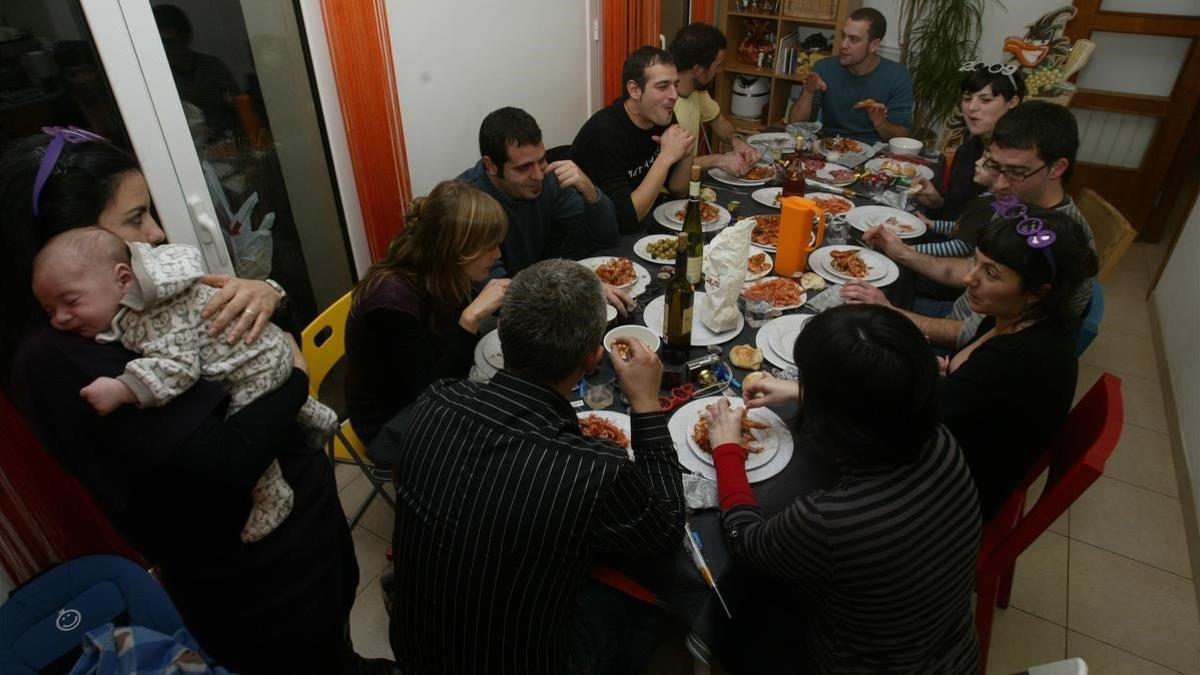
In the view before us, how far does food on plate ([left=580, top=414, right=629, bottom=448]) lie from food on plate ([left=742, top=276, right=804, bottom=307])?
716mm

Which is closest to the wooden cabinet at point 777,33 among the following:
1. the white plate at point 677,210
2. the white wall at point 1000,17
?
the white wall at point 1000,17

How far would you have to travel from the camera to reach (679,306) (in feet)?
6.05

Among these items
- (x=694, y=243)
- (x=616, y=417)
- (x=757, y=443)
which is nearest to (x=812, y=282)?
(x=694, y=243)

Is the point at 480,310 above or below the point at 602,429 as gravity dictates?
above

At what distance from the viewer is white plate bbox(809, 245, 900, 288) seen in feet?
7.35

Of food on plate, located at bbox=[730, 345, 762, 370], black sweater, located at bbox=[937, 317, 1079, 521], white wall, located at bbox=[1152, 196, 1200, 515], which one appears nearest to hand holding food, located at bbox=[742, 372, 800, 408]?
food on plate, located at bbox=[730, 345, 762, 370]

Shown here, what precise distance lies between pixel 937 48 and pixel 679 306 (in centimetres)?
378

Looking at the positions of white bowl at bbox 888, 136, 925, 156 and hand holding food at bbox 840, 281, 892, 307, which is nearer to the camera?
hand holding food at bbox 840, 281, 892, 307

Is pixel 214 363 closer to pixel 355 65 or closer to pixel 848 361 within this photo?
pixel 848 361

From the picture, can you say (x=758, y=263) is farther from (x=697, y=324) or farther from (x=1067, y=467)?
(x=1067, y=467)

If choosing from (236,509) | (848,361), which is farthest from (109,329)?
(848,361)

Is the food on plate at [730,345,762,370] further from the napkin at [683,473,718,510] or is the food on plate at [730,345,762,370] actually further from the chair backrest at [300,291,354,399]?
the chair backrest at [300,291,354,399]

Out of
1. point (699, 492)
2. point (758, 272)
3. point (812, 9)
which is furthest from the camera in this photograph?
point (812, 9)

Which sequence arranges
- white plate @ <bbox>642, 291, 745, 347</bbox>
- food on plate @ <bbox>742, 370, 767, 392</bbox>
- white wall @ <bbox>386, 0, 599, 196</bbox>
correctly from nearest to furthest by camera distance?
food on plate @ <bbox>742, 370, 767, 392</bbox>, white plate @ <bbox>642, 291, 745, 347</bbox>, white wall @ <bbox>386, 0, 599, 196</bbox>
